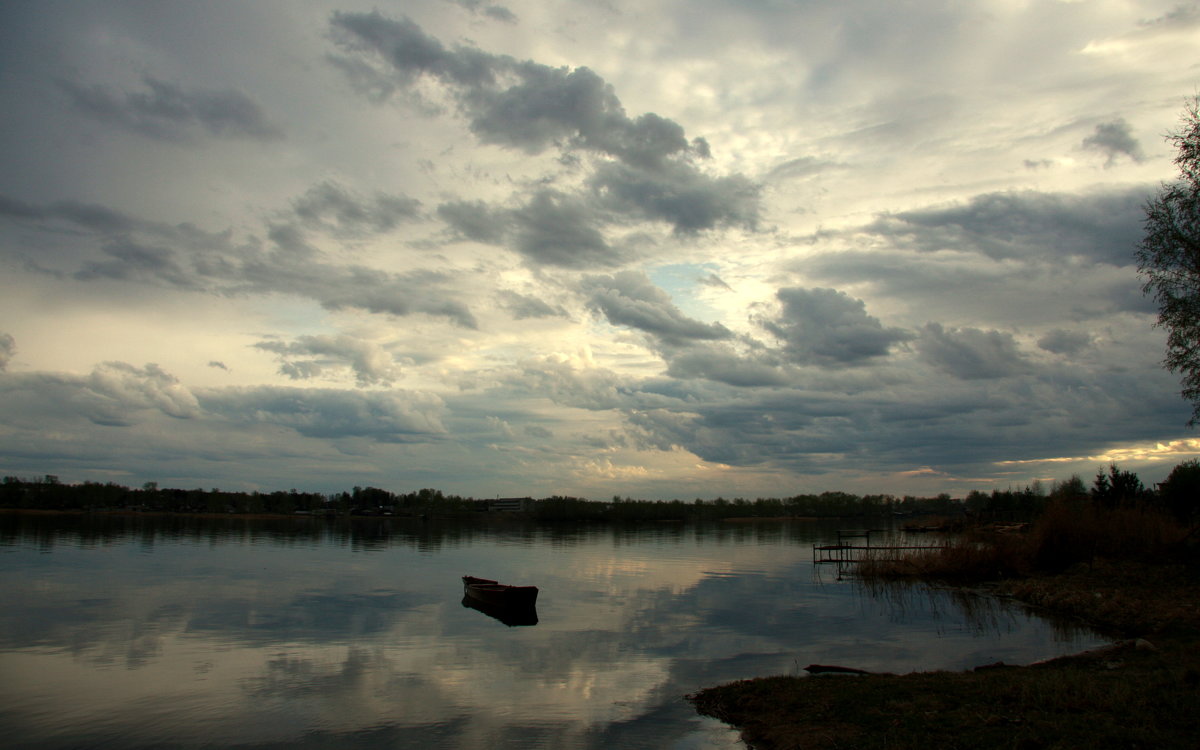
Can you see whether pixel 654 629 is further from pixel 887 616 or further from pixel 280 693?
pixel 280 693

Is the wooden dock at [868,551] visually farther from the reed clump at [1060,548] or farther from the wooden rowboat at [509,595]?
the wooden rowboat at [509,595]

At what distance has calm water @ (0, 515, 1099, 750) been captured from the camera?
18.4m

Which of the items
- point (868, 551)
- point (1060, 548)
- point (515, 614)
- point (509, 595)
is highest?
point (1060, 548)

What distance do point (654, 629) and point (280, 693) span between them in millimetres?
17468

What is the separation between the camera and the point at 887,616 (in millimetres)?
→ 36469

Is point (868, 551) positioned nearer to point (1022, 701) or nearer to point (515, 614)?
point (515, 614)

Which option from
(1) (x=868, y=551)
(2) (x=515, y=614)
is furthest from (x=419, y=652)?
(1) (x=868, y=551)

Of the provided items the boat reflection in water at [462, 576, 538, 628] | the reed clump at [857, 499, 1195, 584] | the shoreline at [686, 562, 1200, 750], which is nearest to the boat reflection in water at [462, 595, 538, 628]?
the boat reflection in water at [462, 576, 538, 628]

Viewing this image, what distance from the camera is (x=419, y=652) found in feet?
93.4

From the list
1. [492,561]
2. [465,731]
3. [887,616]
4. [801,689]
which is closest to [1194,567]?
[887,616]

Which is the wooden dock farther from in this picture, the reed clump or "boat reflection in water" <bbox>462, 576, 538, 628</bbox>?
"boat reflection in water" <bbox>462, 576, 538, 628</bbox>

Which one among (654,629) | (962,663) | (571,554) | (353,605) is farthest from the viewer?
(571,554)

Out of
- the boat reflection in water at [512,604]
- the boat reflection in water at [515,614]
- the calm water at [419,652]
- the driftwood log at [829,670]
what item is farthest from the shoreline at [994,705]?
the boat reflection in water at [512,604]

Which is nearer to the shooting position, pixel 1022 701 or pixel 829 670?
pixel 1022 701
